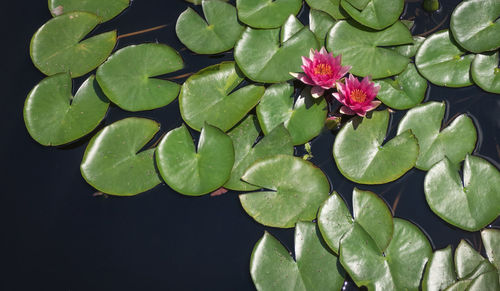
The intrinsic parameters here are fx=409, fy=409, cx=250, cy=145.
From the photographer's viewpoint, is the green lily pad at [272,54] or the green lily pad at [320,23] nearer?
the green lily pad at [272,54]

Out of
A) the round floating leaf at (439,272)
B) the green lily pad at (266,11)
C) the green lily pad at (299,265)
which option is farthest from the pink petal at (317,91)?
the round floating leaf at (439,272)

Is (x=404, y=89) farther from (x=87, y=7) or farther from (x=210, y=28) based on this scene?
(x=87, y=7)

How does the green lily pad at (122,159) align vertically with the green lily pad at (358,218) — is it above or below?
above

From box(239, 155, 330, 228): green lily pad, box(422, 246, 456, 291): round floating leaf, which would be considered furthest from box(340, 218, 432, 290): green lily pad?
box(239, 155, 330, 228): green lily pad

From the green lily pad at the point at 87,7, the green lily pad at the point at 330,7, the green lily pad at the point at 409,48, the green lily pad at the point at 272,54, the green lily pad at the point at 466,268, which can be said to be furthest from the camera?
the green lily pad at the point at 87,7

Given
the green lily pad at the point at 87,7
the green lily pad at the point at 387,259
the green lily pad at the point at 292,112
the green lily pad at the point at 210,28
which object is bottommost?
the green lily pad at the point at 387,259

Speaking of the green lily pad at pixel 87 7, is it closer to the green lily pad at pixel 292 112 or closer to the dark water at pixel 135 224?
the dark water at pixel 135 224

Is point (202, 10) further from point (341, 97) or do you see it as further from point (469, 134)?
point (469, 134)

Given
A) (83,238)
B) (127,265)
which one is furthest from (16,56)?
(127,265)

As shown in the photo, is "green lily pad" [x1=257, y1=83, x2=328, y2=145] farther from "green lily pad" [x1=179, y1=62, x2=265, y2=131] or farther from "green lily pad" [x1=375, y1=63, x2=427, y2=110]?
"green lily pad" [x1=375, y1=63, x2=427, y2=110]
